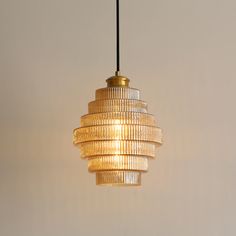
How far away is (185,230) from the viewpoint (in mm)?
1881

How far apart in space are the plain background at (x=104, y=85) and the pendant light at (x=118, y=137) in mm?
589

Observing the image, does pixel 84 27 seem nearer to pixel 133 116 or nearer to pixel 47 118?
pixel 47 118

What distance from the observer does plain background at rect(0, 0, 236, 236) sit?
1872mm

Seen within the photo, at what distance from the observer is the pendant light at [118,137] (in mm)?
1256

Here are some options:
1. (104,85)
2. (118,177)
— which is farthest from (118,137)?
(104,85)

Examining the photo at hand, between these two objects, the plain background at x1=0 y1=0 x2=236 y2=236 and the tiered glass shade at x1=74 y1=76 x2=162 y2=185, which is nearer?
the tiered glass shade at x1=74 y1=76 x2=162 y2=185

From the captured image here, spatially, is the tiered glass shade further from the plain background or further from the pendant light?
the plain background

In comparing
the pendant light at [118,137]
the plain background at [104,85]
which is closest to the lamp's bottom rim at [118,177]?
the pendant light at [118,137]

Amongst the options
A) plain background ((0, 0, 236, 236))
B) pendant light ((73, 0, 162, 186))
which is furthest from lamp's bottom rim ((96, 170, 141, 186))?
plain background ((0, 0, 236, 236))

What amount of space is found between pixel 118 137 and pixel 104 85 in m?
0.73

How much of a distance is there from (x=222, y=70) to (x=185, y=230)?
2.09 feet

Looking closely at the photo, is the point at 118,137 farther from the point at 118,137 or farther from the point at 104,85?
the point at 104,85

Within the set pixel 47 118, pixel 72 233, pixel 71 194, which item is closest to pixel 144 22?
pixel 47 118

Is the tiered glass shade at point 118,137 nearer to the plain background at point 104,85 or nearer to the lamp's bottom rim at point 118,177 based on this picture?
the lamp's bottom rim at point 118,177
